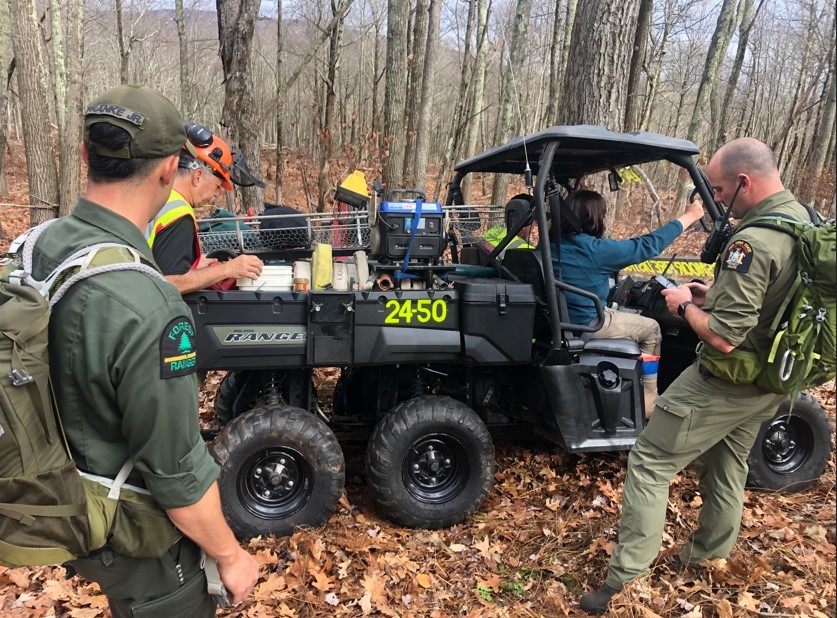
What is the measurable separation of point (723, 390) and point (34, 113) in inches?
456

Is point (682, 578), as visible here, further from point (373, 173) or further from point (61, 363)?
point (373, 173)

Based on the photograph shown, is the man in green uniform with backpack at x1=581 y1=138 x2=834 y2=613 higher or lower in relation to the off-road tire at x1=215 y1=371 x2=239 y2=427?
higher

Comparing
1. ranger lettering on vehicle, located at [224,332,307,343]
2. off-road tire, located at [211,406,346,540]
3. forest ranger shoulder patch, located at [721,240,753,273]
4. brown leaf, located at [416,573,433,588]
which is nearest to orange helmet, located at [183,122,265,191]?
ranger lettering on vehicle, located at [224,332,307,343]

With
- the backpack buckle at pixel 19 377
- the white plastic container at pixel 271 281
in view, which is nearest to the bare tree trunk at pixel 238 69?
the white plastic container at pixel 271 281

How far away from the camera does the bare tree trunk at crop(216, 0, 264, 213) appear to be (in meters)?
7.15

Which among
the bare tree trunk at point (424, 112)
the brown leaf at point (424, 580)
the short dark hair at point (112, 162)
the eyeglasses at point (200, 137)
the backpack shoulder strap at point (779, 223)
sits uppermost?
the bare tree trunk at point (424, 112)

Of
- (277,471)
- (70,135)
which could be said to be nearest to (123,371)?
(277,471)

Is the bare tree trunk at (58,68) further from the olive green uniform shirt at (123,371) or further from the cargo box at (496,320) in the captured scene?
the olive green uniform shirt at (123,371)

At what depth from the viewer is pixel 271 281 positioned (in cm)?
337

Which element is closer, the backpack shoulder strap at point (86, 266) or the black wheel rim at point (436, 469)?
the backpack shoulder strap at point (86, 266)

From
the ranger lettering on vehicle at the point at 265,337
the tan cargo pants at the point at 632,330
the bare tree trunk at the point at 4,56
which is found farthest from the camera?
the bare tree trunk at the point at 4,56

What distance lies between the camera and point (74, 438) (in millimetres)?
1379

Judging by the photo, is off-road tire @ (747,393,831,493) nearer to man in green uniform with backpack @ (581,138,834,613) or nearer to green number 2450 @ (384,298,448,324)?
man in green uniform with backpack @ (581,138,834,613)

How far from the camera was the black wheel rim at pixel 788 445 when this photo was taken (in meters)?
4.00
